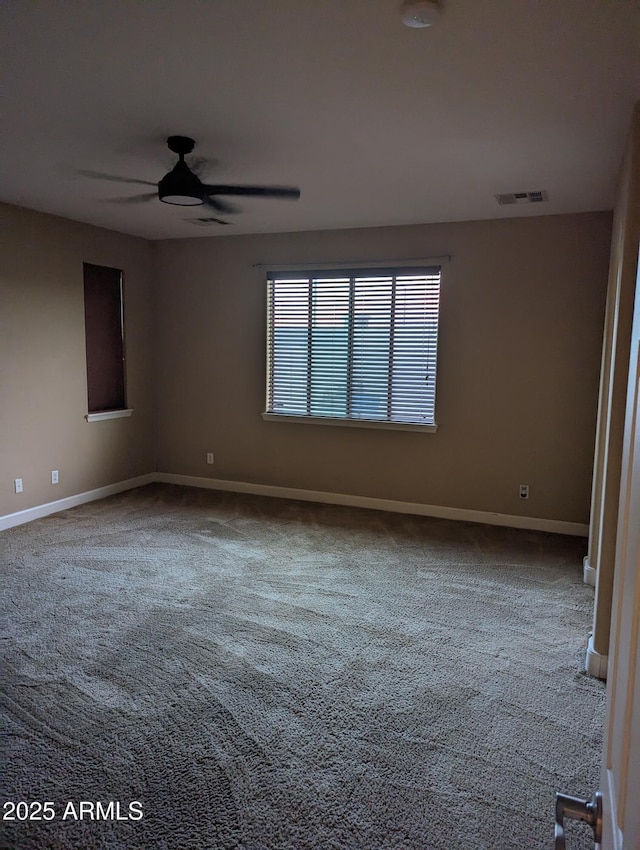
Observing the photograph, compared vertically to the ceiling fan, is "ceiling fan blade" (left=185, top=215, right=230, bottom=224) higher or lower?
higher

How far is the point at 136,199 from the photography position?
12.9 feet

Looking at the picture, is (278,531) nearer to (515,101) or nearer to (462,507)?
(462,507)

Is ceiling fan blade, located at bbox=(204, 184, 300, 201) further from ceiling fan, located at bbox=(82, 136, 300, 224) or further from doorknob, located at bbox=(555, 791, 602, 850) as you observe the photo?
doorknob, located at bbox=(555, 791, 602, 850)

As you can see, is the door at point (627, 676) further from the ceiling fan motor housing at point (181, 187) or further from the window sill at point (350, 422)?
the window sill at point (350, 422)

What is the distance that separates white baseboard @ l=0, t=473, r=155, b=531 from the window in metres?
1.64

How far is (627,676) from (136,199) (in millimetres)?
4072

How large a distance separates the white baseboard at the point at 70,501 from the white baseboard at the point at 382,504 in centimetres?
29

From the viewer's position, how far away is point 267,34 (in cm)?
200

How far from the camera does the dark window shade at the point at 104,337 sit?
5270 mm

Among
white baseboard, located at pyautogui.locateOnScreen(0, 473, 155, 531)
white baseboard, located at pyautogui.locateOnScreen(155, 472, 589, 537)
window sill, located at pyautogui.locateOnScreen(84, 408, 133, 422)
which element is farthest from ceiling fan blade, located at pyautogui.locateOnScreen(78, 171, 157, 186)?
white baseboard, located at pyautogui.locateOnScreen(155, 472, 589, 537)

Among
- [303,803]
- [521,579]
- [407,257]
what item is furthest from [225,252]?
[303,803]

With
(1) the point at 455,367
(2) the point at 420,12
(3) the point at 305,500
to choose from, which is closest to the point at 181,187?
(2) the point at 420,12

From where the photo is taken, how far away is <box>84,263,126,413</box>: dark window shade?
17.3 ft

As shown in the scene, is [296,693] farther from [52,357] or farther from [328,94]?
[52,357]
